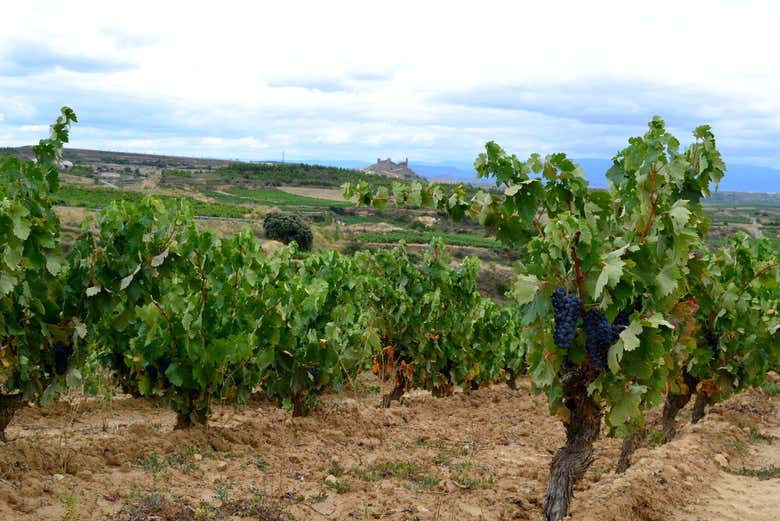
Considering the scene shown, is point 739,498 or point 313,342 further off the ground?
point 313,342

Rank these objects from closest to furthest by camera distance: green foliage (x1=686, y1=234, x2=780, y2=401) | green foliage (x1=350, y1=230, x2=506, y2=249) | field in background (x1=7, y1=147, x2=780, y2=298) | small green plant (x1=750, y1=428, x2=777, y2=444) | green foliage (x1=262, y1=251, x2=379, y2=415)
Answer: green foliage (x1=262, y1=251, x2=379, y2=415) → green foliage (x1=686, y1=234, x2=780, y2=401) → small green plant (x1=750, y1=428, x2=777, y2=444) → field in background (x1=7, y1=147, x2=780, y2=298) → green foliage (x1=350, y1=230, x2=506, y2=249)

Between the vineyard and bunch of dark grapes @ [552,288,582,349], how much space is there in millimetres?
14

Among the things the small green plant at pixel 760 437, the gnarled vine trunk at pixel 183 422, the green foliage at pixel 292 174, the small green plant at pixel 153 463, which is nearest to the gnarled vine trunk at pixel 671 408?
the small green plant at pixel 760 437

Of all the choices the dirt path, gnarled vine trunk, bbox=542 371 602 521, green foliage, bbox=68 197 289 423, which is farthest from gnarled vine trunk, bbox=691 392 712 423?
green foliage, bbox=68 197 289 423

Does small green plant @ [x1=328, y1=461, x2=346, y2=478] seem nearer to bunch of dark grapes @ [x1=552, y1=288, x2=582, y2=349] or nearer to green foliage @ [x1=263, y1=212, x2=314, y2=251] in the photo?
bunch of dark grapes @ [x1=552, y1=288, x2=582, y2=349]

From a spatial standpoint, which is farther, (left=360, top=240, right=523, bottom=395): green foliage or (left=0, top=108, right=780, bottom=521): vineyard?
(left=360, top=240, right=523, bottom=395): green foliage

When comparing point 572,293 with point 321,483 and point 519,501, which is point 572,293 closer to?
point 519,501

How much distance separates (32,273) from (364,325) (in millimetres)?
6076

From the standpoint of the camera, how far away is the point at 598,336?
205 inches

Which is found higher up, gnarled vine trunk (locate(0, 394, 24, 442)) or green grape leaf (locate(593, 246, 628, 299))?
Answer: green grape leaf (locate(593, 246, 628, 299))

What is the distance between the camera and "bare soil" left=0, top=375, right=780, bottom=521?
5.62 metres

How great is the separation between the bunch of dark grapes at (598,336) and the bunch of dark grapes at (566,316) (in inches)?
3.7

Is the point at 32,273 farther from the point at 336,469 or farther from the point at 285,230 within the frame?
the point at 285,230

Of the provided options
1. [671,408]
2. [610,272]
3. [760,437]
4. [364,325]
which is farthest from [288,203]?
[610,272]
